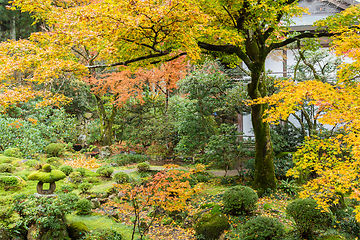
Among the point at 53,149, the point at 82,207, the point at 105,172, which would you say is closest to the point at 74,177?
the point at 105,172

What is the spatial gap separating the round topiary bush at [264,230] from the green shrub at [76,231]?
3444mm

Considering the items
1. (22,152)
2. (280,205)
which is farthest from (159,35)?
(22,152)

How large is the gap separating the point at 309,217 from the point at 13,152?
1091 centimetres

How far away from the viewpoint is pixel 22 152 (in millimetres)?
10039

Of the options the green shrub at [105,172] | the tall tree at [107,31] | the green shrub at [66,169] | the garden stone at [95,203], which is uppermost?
the tall tree at [107,31]

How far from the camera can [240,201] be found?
5.68 m

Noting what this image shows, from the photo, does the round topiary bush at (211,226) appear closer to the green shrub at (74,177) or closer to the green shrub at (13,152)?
the green shrub at (74,177)

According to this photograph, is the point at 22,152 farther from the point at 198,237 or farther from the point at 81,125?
the point at 198,237

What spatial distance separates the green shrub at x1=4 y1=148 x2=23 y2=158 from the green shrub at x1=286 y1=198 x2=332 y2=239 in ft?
34.4

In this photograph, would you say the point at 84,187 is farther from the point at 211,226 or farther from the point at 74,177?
the point at 211,226

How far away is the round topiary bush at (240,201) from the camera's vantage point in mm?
5668

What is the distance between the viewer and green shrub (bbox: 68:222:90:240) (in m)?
4.81

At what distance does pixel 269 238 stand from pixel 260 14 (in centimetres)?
527

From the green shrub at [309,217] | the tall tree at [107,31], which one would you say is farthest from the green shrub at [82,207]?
the green shrub at [309,217]
